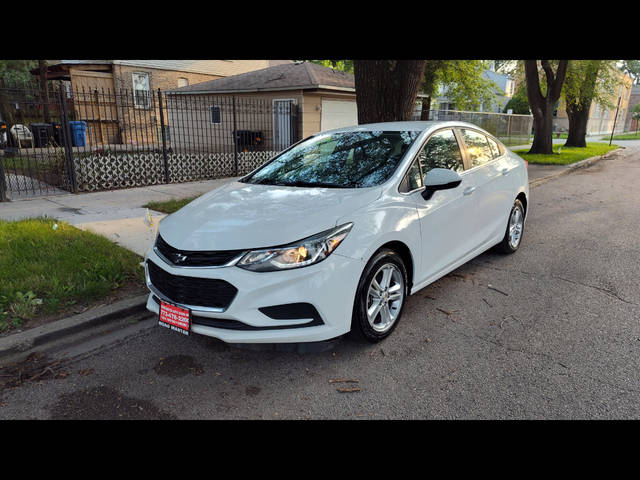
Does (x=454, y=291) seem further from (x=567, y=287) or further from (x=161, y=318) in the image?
(x=161, y=318)

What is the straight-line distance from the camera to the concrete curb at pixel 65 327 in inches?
136

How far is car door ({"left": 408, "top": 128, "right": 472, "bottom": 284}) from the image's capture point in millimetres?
3861

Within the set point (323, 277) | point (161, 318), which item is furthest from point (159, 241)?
point (323, 277)

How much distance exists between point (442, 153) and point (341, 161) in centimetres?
98

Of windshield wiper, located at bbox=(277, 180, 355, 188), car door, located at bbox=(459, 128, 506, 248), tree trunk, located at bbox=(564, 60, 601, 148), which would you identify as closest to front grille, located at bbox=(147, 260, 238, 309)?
windshield wiper, located at bbox=(277, 180, 355, 188)

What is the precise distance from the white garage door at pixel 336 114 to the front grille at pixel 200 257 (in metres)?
13.7

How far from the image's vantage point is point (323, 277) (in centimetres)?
296

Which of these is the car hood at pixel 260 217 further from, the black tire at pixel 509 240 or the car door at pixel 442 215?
the black tire at pixel 509 240

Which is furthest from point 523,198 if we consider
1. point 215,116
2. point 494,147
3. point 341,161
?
point 215,116

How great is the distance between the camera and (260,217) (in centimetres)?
327

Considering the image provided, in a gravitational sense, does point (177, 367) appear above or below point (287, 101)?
below

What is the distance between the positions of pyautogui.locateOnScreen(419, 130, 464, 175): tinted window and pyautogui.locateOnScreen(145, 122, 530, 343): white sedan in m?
0.02

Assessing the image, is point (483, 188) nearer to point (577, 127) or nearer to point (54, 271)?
point (54, 271)
